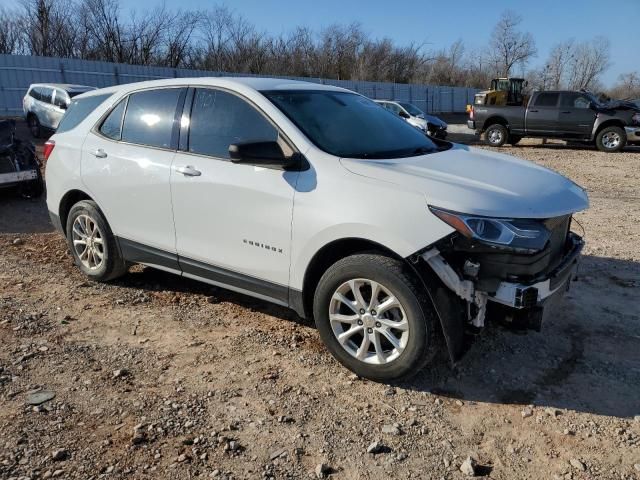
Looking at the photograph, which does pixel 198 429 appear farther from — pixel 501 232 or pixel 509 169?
pixel 509 169

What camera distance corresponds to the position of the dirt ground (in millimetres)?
2602

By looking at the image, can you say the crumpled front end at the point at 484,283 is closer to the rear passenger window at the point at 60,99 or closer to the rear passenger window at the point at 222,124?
the rear passenger window at the point at 222,124

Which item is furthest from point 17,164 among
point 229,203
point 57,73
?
point 57,73

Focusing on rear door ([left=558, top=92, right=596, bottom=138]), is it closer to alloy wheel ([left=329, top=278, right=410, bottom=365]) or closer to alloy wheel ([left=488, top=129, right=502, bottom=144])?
alloy wheel ([left=488, top=129, right=502, bottom=144])

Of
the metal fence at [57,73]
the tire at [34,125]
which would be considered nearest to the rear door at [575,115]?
the tire at [34,125]

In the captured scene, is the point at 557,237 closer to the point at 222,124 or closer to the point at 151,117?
Answer: the point at 222,124

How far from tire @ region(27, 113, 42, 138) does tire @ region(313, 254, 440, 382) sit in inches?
650

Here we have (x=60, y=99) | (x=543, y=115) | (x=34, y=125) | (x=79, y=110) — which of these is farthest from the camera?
(x=34, y=125)

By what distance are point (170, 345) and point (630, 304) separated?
3.71 meters

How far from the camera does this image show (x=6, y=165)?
25.8 ft

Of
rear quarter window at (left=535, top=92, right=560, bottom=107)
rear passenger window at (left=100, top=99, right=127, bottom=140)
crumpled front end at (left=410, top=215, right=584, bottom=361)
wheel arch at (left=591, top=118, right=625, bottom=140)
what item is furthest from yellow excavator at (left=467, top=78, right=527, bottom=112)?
crumpled front end at (left=410, top=215, right=584, bottom=361)

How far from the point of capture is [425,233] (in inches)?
115

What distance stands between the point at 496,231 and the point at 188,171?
219 centimetres

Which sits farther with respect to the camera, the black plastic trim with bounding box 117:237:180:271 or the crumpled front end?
the black plastic trim with bounding box 117:237:180:271
